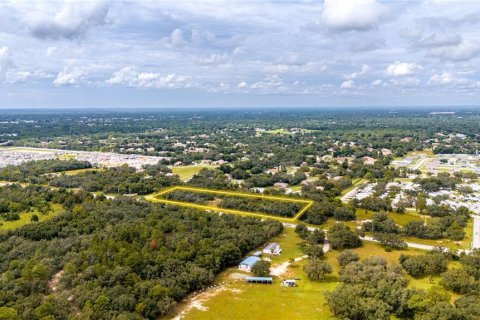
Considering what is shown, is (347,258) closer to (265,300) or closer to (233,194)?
(265,300)

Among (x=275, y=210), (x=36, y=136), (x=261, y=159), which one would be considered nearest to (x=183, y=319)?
(x=275, y=210)

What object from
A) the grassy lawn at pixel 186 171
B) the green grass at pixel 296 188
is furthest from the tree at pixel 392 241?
the grassy lawn at pixel 186 171

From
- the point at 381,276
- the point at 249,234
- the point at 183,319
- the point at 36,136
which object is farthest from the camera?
the point at 36,136

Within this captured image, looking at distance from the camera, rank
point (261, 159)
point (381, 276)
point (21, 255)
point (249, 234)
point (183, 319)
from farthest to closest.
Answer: point (261, 159), point (249, 234), point (21, 255), point (381, 276), point (183, 319)

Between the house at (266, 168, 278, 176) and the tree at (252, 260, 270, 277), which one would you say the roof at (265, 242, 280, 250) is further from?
the house at (266, 168, 278, 176)

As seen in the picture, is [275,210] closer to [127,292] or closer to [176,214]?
[176,214]

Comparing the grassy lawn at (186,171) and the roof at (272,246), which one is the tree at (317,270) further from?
the grassy lawn at (186,171)
